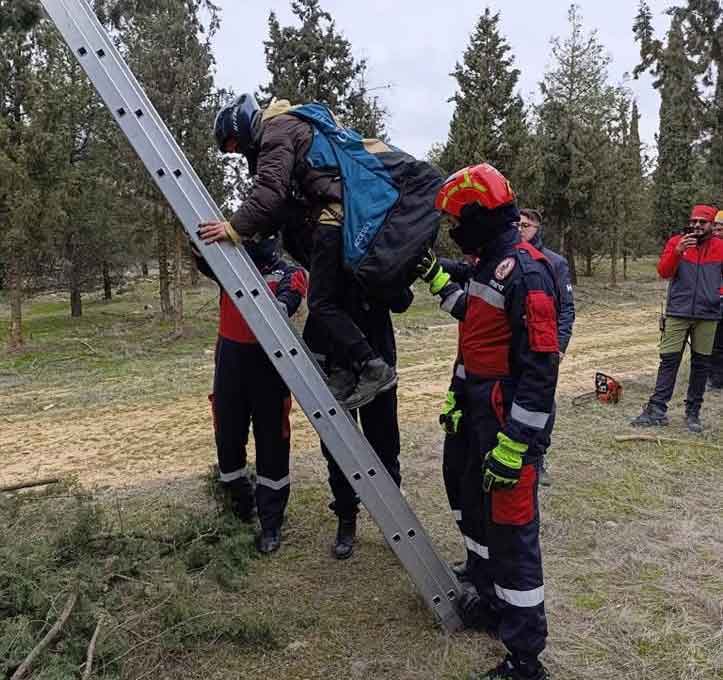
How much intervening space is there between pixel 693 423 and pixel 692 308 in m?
1.23

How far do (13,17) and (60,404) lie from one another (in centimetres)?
580

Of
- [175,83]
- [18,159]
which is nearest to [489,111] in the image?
[175,83]

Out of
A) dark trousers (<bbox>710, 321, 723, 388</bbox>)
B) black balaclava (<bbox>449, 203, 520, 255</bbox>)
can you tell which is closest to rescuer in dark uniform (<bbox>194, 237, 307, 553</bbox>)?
black balaclava (<bbox>449, 203, 520, 255</bbox>)

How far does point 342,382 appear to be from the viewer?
3510 mm

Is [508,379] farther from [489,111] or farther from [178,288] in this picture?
[489,111]

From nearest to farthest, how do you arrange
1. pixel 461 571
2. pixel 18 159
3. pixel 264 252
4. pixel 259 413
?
pixel 461 571, pixel 259 413, pixel 264 252, pixel 18 159

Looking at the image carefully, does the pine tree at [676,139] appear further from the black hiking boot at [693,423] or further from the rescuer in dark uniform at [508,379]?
the rescuer in dark uniform at [508,379]

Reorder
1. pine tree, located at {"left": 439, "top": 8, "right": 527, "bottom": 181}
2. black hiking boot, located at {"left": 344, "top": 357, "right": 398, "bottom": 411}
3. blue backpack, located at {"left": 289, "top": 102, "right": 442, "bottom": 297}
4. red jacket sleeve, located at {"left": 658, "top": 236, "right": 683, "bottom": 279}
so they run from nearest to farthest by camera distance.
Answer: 1. blue backpack, located at {"left": 289, "top": 102, "right": 442, "bottom": 297}
2. black hiking boot, located at {"left": 344, "top": 357, "right": 398, "bottom": 411}
3. red jacket sleeve, located at {"left": 658, "top": 236, "right": 683, "bottom": 279}
4. pine tree, located at {"left": 439, "top": 8, "right": 527, "bottom": 181}

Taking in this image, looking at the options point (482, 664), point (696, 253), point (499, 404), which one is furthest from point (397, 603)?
point (696, 253)

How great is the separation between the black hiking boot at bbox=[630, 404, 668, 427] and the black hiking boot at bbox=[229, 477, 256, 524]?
4601 millimetres

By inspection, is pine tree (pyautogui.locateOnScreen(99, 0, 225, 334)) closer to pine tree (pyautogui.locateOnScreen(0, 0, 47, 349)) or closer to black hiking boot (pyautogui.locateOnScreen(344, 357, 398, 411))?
pine tree (pyautogui.locateOnScreen(0, 0, 47, 349))

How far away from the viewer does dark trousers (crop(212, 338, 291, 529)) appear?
4227 mm

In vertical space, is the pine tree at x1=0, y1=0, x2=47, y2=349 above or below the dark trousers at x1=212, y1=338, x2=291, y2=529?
above

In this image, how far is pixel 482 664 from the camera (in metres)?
3.17
